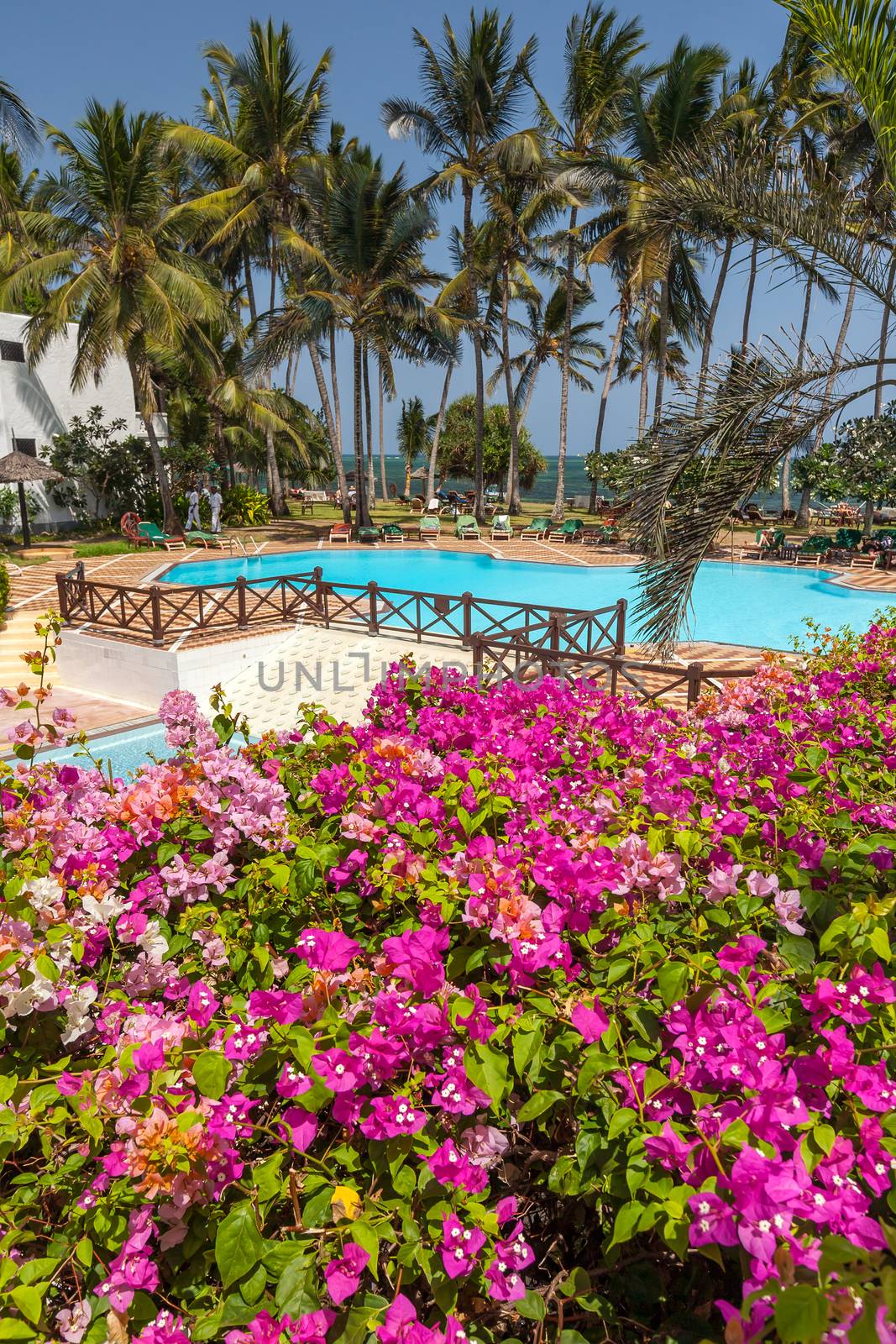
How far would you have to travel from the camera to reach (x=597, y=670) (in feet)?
35.0

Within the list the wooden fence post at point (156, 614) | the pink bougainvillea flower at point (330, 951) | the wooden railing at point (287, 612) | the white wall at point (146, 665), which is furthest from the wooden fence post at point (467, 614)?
the pink bougainvillea flower at point (330, 951)

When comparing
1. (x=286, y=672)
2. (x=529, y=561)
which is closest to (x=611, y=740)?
(x=286, y=672)

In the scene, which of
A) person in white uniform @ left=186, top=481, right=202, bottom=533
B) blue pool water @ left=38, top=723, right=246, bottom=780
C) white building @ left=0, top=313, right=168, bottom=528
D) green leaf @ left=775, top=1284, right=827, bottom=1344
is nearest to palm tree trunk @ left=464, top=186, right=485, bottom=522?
person in white uniform @ left=186, top=481, right=202, bottom=533

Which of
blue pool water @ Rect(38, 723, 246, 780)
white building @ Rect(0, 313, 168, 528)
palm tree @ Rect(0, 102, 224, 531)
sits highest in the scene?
palm tree @ Rect(0, 102, 224, 531)

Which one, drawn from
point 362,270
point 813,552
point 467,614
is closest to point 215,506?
point 362,270

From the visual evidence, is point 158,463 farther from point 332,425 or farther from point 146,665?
point 146,665

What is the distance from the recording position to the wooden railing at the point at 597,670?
7.41 m

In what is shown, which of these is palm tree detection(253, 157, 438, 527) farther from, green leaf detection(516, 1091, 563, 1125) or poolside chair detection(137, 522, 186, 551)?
green leaf detection(516, 1091, 563, 1125)

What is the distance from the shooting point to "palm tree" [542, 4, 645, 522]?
75.9 feet

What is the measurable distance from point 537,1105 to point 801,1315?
64cm

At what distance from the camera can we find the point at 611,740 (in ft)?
11.0

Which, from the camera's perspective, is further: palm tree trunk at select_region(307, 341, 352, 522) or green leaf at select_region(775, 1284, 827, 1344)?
palm tree trunk at select_region(307, 341, 352, 522)

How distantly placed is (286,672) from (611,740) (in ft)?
31.8

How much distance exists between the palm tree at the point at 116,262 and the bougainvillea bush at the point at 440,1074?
20622 millimetres
